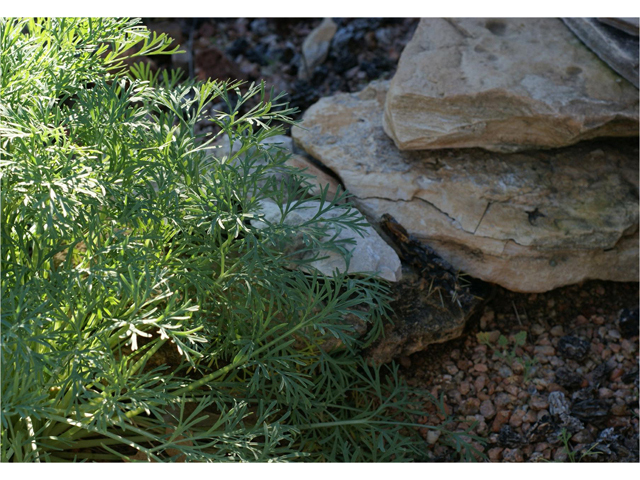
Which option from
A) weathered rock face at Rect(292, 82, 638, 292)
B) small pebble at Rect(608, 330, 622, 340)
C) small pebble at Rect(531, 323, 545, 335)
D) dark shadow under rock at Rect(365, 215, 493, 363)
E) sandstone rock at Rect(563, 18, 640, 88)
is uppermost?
sandstone rock at Rect(563, 18, 640, 88)

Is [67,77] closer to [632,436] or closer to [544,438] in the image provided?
[544,438]

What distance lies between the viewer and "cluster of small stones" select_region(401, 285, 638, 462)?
2.36 metres

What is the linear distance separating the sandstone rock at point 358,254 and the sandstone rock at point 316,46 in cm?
172

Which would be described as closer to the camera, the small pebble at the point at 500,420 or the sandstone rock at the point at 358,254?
the sandstone rock at the point at 358,254

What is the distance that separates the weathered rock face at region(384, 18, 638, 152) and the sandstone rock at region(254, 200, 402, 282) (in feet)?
1.83

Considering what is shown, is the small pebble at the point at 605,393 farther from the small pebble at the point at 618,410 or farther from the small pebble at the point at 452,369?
the small pebble at the point at 452,369

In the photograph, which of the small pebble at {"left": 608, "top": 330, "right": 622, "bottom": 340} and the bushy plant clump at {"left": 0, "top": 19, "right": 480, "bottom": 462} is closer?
the bushy plant clump at {"left": 0, "top": 19, "right": 480, "bottom": 462}

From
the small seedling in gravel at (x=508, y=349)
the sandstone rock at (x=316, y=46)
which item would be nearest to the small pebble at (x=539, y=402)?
the small seedling in gravel at (x=508, y=349)

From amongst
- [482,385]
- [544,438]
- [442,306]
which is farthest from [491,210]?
[544,438]

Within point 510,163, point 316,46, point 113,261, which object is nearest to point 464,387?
point 510,163

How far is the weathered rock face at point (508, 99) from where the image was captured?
2.67m

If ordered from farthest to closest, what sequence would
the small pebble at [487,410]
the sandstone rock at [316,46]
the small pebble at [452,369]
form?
the sandstone rock at [316,46], the small pebble at [452,369], the small pebble at [487,410]

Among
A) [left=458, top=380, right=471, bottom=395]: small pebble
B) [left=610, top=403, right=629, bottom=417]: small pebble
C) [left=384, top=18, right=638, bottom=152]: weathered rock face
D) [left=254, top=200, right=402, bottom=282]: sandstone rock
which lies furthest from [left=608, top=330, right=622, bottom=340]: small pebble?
[left=254, top=200, right=402, bottom=282]: sandstone rock

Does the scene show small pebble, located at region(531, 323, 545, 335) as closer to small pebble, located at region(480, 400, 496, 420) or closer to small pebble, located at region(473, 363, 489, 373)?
A: small pebble, located at region(473, 363, 489, 373)
